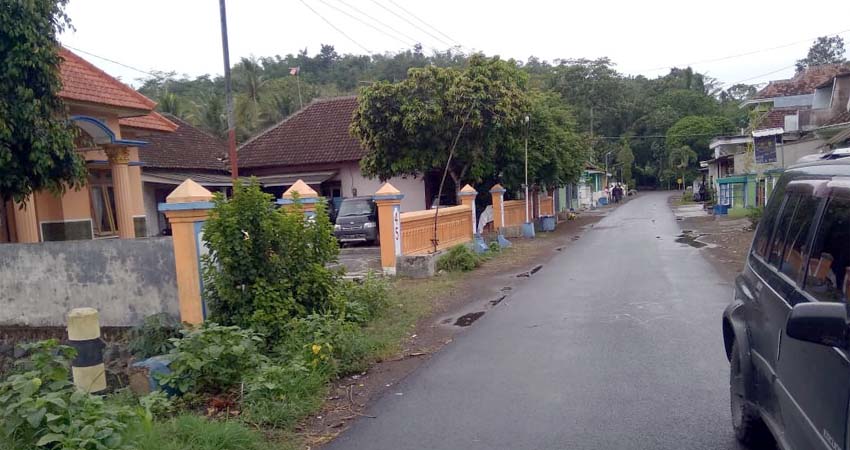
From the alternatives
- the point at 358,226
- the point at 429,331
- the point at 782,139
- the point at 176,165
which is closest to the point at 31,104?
the point at 429,331

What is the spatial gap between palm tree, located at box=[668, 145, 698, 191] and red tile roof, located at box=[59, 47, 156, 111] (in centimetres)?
6088

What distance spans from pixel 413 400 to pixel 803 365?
3.34m

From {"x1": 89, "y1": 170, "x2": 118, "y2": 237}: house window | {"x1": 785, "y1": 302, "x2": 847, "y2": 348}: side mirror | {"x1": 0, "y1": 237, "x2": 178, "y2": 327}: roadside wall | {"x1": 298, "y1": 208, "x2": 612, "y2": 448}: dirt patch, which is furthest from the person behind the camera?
{"x1": 89, "y1": 170, "x2": 118, "y2": 237}: house window

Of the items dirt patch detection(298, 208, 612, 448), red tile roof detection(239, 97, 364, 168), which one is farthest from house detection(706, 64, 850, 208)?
red tile roof detection(239, 97, 364, 168)

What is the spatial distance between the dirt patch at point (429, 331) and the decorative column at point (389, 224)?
713 mm

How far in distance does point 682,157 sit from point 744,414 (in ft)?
220

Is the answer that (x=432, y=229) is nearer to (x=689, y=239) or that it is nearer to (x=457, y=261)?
(x=457, y=261)

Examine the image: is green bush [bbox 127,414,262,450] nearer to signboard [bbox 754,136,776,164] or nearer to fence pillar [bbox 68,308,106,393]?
fence pillar [bbox 68,308,106,393]

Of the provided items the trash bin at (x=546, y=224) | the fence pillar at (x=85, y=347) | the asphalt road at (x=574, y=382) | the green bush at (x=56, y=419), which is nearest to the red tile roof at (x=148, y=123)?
the asphalt road at (x=574, y=382)

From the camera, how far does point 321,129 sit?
89.2 ft

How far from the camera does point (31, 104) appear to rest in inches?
364

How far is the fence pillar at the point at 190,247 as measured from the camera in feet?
23.1

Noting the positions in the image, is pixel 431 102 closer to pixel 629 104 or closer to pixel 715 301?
pixel 715 301

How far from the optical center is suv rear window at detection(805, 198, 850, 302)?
8.66 feet
